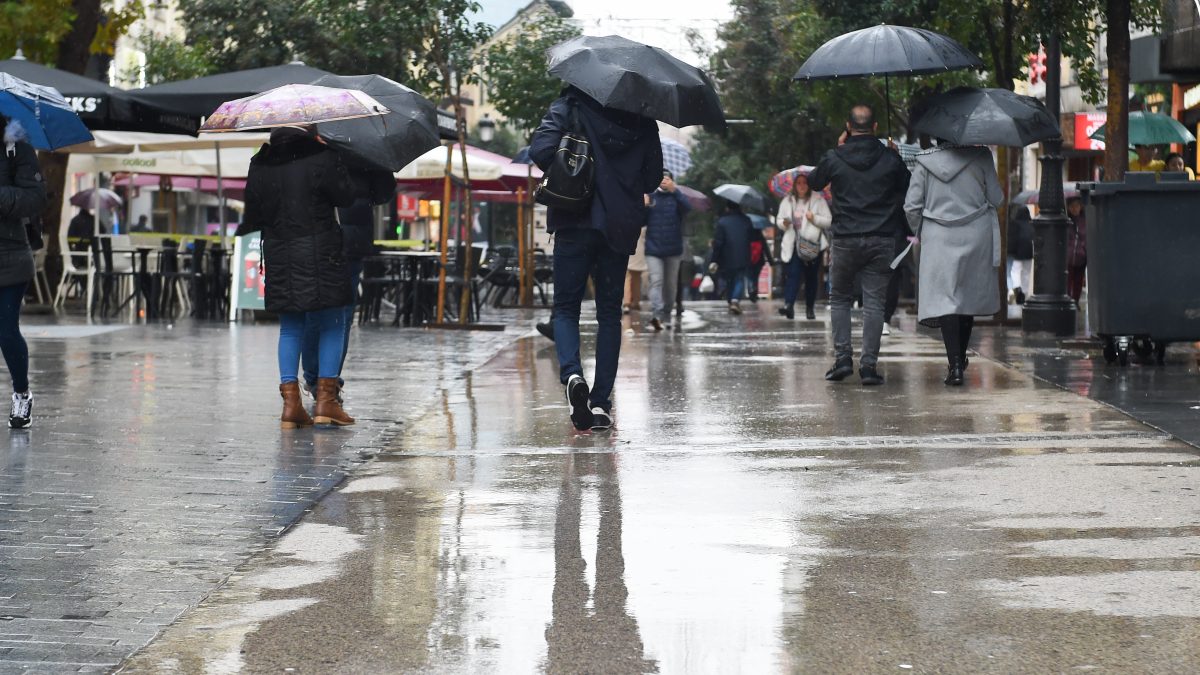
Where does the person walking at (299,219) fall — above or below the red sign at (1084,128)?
below

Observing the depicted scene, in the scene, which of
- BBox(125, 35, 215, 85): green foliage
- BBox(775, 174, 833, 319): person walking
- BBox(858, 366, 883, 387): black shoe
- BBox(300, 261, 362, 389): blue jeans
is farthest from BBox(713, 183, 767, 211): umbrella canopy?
BBox(300, 261, 362, 389): blue jeans

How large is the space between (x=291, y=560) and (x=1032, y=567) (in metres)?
2.23

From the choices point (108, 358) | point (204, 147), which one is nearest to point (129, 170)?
point (204, 147)

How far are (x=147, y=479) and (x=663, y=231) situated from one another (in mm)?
12276

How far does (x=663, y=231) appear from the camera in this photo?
64.2 feet

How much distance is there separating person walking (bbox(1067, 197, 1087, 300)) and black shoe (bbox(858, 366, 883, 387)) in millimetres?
9406

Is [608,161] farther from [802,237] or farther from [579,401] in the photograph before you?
[802,237]

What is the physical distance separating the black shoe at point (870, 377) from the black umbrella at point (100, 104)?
10.2 meters

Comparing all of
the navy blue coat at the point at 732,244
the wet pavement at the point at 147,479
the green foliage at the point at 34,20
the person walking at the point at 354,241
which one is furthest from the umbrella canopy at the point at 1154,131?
the person walking at the point at 354,241

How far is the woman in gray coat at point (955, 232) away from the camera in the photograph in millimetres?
11539

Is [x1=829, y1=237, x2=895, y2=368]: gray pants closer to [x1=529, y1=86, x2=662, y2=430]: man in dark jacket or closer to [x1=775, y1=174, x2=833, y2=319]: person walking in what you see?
[x1=529, y1=86, x2=662, y2=430]: man in dark jacket

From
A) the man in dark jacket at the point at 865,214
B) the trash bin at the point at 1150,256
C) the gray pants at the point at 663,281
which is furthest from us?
the gray pants at the point at 663,281

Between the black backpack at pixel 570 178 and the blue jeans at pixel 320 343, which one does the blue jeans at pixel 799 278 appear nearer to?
the blue jeans at pixel 320 343

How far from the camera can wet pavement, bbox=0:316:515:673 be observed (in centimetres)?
509
